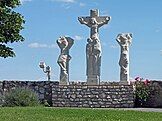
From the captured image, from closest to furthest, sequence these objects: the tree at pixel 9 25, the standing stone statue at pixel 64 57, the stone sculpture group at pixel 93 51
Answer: the tree at pixel 9 25 → the stone sculpture group at pixel 93 51 → the standing stone statue at pixel 64 57

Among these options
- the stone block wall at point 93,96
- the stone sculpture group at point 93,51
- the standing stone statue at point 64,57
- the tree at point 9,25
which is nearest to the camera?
the tree at point 9,25

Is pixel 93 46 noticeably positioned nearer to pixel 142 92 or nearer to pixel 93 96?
pixel 93 96

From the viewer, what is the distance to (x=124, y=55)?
23.8 metres

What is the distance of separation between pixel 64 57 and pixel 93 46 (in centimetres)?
159

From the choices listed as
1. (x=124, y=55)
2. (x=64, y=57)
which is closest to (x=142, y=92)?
(x=124, y=55)

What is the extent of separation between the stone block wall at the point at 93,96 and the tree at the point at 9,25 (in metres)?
4.28

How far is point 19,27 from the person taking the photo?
2059 centimetres

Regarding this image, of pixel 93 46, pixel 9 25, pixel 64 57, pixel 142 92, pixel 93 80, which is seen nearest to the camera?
pixel 9 25

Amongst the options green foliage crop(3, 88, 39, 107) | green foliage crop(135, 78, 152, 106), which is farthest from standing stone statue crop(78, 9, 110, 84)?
green foliage crop(3, 88, 39, 107)

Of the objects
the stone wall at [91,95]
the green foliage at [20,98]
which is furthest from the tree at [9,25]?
the stone wall at [91,95]

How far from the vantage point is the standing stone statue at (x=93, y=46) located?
78.7ft

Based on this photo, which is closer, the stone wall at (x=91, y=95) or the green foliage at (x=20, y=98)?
the green foliage at (x=20, y=98)

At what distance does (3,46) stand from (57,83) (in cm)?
473

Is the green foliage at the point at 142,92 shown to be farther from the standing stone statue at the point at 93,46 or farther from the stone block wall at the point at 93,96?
the standing stone statue at the point at 93,46
